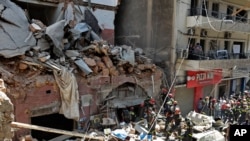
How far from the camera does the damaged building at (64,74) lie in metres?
9.77

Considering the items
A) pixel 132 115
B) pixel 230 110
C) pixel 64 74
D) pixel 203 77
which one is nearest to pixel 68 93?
pixel 64 74

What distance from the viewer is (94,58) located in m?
12.1

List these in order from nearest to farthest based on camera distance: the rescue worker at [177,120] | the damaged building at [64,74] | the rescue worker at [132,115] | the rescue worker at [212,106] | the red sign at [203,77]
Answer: the damaged building at [64,74], the rescue worker at [177,120], the rescue worker at [132,115], the rescue worker at [212,106], the red sign at [203,77]

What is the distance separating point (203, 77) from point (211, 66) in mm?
1148

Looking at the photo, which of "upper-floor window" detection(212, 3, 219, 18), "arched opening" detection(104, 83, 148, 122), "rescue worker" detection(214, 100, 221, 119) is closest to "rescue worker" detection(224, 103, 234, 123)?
"rescue worker" detection(214, 100, 221, 119)

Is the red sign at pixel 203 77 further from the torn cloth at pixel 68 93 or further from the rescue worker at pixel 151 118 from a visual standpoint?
the torn cloth at pixel 68 93

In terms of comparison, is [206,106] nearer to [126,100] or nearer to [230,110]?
[230,110]

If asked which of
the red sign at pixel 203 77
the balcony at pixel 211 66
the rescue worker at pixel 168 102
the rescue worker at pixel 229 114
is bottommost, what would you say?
the rescue worker at pixel 229 114

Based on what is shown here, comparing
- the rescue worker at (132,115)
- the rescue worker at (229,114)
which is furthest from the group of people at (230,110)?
the rescue worker at (132,115)

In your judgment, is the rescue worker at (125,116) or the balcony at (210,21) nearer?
the rescue worker at (125,116)

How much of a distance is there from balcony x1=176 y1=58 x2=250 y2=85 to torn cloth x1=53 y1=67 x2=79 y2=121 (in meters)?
7.70

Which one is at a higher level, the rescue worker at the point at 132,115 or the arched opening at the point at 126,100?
the arched opening at the point at 126,100

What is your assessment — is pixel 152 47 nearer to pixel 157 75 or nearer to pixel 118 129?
pixel 157 75

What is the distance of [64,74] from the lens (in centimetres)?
1020
